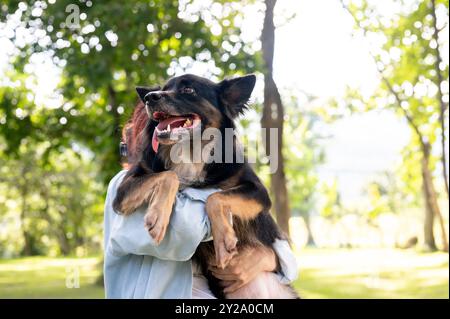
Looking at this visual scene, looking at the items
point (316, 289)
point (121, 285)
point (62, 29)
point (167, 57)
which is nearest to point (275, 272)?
point (121, 285)

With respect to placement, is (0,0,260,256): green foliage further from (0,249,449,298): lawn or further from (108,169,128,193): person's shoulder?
(108,169,128,193): person's shoulder

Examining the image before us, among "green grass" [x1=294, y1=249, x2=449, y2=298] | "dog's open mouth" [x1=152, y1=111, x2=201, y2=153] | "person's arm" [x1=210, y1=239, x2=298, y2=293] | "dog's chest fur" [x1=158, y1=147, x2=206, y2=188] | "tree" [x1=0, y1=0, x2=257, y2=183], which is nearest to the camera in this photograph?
"dog's open mouth" [x1=152, y1=111, x2=201, y2=153]

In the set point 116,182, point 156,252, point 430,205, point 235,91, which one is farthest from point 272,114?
point 430,205

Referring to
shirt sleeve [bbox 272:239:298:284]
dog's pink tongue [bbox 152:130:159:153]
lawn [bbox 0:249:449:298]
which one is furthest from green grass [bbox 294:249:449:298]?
dog's pink tongue [bbox 152:130:159:153]

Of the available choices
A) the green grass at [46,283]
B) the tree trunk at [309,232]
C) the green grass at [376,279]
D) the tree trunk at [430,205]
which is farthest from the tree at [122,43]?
the tree trunk at [309,232]

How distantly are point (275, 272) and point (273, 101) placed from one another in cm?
651

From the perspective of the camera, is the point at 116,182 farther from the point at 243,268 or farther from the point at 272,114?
the point at 272,114

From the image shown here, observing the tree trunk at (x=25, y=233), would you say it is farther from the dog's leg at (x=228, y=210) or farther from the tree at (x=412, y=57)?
the dog's leg at (x=228, y=210)

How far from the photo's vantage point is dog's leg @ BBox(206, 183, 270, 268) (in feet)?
8.59

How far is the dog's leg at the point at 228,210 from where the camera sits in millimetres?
2617

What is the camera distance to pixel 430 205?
1758 cm

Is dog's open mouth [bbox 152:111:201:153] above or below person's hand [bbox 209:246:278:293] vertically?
above

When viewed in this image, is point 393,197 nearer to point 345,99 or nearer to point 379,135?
point 379,135

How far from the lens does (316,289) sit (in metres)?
10.9
